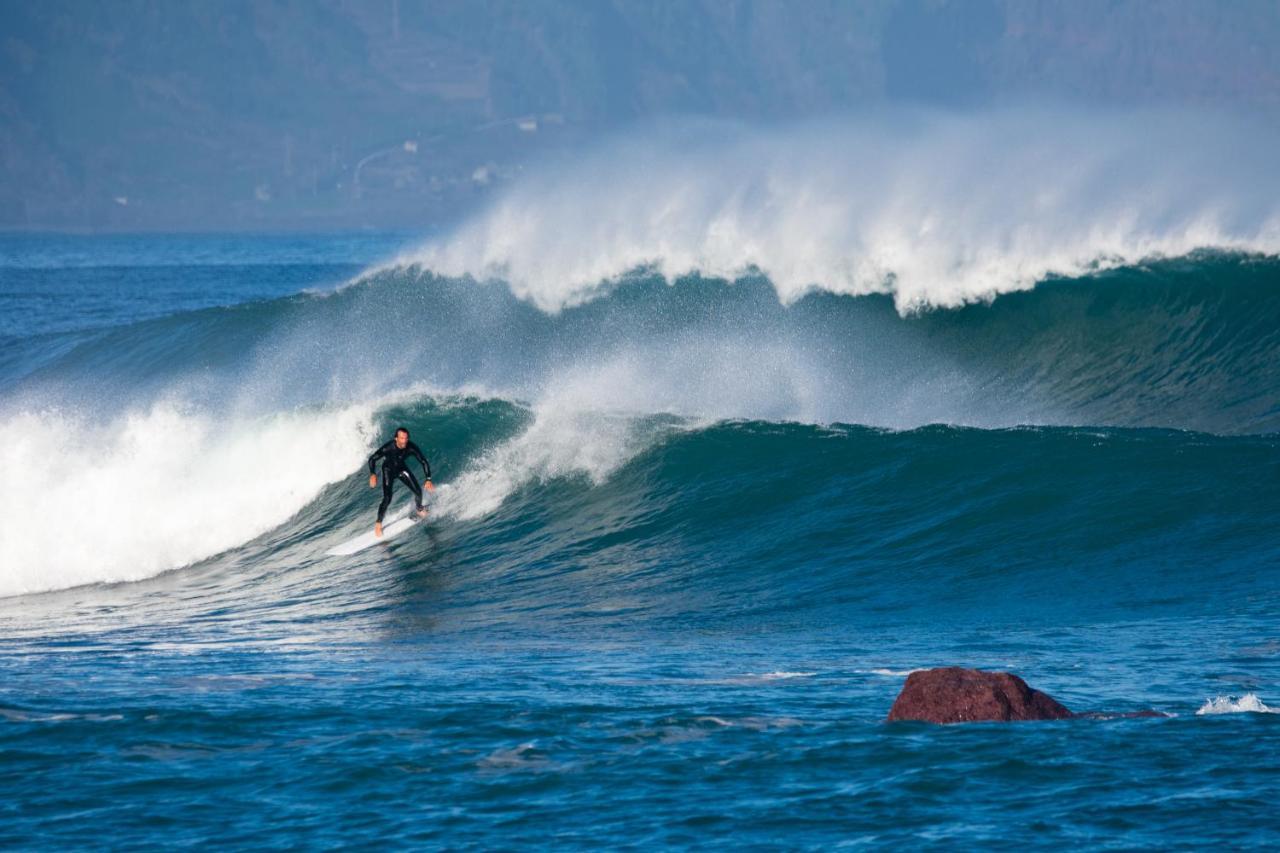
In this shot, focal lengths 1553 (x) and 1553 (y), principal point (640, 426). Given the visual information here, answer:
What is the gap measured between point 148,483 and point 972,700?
40.6 feet

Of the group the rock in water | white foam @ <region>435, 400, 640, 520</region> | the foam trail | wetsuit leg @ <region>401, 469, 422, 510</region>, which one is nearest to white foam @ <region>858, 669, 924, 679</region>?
the rock in water

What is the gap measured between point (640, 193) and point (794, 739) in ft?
62.0

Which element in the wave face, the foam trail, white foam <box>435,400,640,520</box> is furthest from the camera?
the foam trail

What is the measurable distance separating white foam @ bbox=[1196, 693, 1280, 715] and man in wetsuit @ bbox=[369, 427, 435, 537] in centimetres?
849

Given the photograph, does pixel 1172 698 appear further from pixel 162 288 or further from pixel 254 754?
pixel 162 288

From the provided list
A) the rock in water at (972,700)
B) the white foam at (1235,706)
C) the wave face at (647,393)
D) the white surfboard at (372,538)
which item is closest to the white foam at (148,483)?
the wave face at (647,393)

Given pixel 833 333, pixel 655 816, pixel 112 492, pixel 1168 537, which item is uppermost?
pixel 833 333

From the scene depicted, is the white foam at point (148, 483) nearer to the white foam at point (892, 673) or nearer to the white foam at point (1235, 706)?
the white foam at point (892, 673)

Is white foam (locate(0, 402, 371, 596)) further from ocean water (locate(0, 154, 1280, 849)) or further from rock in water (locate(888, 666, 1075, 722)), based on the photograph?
rock in water (locate(888, 666, 1075, 722))

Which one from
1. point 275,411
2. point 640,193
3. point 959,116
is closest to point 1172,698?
point 275,411

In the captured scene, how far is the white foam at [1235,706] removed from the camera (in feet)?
27.0

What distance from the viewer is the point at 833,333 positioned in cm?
2011

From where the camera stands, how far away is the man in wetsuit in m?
15.1

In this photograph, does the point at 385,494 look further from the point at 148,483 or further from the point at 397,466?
the point at 148,483
